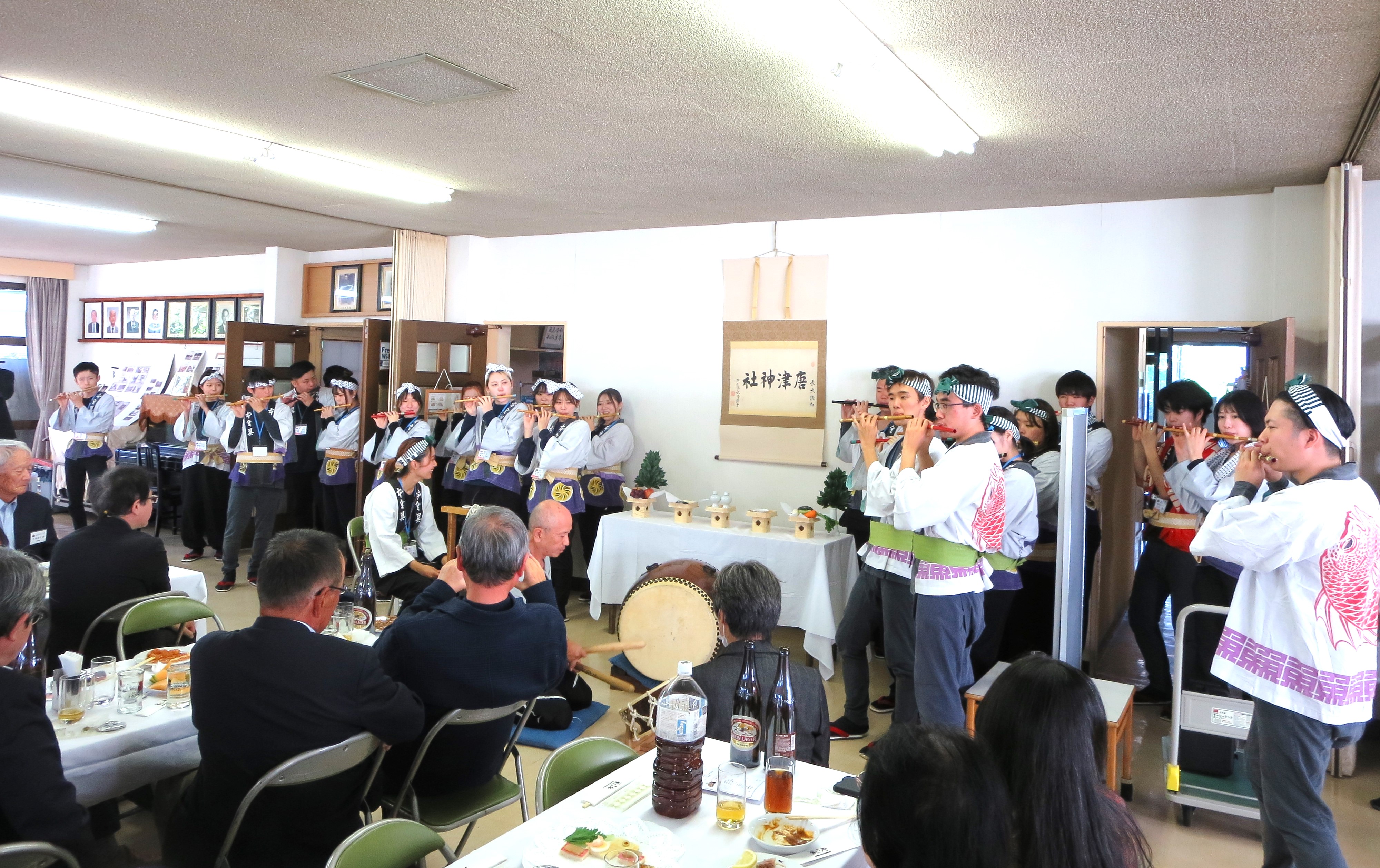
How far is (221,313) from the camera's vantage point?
10094 millimetres

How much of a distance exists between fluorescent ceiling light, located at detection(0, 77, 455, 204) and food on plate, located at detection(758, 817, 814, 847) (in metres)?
4.19

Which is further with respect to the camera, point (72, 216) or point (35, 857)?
point (72, 216)

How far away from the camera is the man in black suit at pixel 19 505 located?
4.04 metres

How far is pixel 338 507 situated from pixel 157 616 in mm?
4617

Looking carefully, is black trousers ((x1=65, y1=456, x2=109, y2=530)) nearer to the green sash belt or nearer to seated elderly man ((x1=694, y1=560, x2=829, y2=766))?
the green sash belt

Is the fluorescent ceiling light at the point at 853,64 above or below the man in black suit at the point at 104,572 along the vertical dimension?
above

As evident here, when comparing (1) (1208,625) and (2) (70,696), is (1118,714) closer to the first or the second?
(1) (1208,625)

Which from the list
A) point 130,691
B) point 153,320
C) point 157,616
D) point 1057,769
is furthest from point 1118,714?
point 153,320

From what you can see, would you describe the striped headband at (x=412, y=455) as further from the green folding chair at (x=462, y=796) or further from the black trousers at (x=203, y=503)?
the black trousers at (x=203, y=503)

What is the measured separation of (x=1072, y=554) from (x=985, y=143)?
1.95 meters

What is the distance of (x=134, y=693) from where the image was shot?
2.67 m

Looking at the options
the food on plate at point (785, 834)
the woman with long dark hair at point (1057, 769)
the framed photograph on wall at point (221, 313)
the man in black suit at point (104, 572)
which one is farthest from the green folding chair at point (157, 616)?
the framed photograph on wall at point (221, 313)

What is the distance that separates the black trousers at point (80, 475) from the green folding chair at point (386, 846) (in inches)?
316

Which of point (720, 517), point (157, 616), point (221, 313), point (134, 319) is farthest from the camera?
point (134, 319)
